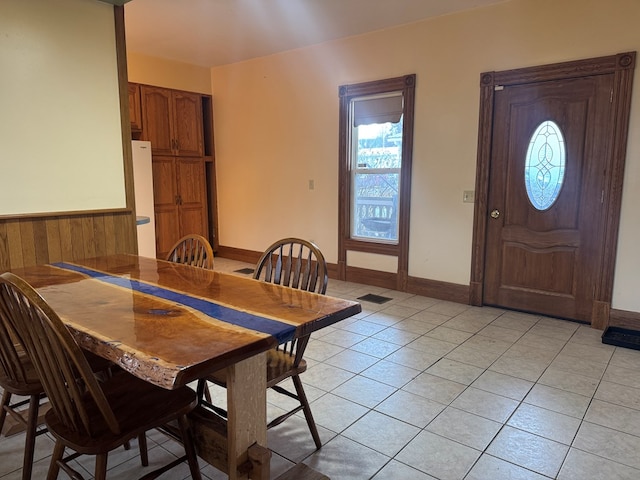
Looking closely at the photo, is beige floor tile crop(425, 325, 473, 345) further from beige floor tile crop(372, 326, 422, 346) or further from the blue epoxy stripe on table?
the blue epoxy stripe on table

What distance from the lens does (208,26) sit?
4453 millimetres

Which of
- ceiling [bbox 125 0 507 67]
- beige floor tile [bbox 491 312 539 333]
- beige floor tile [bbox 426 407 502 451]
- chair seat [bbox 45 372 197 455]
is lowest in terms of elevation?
beige floor tile [bbox 426 407 502 451]

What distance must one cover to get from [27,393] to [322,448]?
3.97 feet

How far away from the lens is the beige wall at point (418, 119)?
340cm

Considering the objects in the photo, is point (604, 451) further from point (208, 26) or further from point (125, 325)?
point (208, 26)

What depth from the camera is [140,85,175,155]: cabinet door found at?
553 centimetres

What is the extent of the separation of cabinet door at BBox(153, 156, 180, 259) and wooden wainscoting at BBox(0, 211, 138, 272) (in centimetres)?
242

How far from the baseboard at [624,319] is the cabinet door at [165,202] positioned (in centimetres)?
499

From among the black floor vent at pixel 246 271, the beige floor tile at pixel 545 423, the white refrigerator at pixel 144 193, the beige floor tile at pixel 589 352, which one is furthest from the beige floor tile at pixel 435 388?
the white refrigerator at pixel 144 193

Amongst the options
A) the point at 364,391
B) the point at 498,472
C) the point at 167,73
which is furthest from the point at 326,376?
Result: the point at 167,73

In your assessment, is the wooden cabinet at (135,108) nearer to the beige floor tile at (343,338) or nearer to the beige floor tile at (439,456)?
the beige floor tile at (343,338)

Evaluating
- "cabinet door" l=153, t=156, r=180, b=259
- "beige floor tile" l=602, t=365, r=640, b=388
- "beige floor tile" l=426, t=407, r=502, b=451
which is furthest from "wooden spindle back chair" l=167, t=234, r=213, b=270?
"cabinet door" l=153, t=156, r=180, b=259

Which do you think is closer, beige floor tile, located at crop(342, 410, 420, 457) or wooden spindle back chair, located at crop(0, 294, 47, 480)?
wooden spindle back chair, located at crop(0, 294, 47, 480)

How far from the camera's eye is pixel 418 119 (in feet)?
14.2
